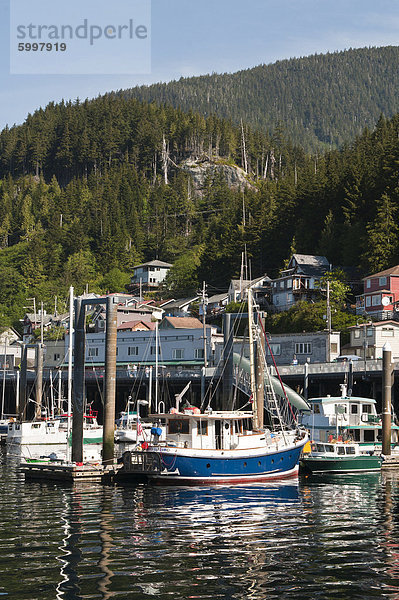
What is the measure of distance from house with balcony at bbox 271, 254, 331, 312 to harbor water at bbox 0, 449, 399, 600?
80477mm

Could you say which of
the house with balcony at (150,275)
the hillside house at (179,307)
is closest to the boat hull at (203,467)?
the hillside house at (179,307)

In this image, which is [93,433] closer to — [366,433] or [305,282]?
[366,433]

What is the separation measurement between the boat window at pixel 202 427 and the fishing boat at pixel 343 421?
12.5 metres

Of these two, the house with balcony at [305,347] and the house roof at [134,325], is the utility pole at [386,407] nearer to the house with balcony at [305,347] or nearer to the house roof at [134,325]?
the house with balcony at [305,347]

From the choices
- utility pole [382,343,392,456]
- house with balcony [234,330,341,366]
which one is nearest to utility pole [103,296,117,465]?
utility pole [382,343,392,456]

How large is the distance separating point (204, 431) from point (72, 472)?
759 cm

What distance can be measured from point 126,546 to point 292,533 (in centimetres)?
629

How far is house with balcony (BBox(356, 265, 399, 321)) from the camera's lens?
102044 millimetres

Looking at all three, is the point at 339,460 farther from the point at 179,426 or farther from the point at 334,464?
the point at 179,426

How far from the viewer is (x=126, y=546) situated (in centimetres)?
2584

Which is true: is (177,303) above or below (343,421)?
above

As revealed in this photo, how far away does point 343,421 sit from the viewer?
5481cm

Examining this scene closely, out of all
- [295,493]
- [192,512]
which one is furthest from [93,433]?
[192,512]

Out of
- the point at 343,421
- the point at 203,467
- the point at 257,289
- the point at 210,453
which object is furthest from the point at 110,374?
the point at 257,289
